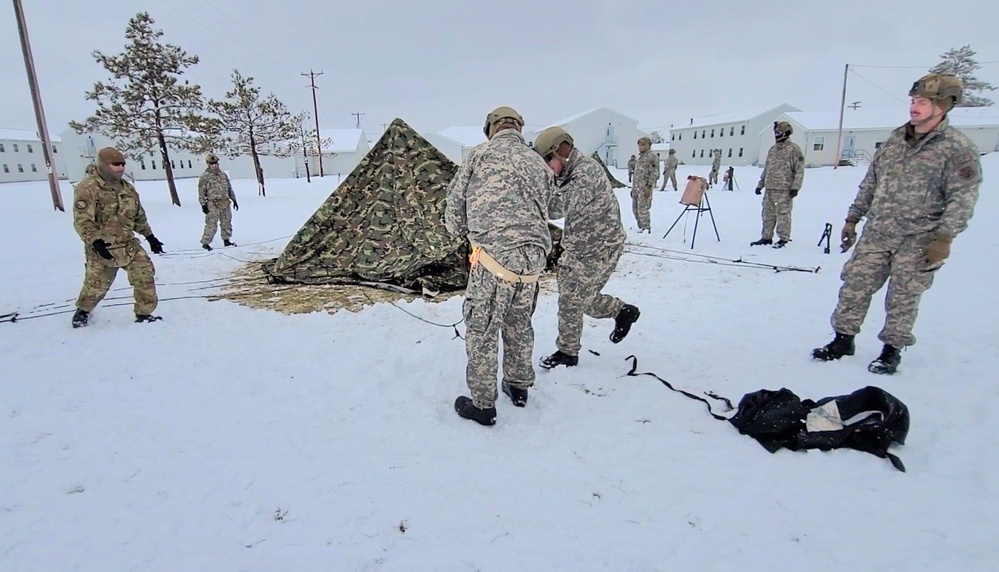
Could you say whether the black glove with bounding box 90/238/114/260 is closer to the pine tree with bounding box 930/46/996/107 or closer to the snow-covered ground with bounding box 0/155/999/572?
the snow-covered ground with bounding box 0/155/999/572

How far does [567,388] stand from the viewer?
10.5ft

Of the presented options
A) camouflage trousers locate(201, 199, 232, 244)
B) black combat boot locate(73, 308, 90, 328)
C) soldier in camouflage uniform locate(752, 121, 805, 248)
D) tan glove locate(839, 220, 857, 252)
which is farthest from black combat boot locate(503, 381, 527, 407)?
camouflage trousers locate(201, 199, 232, 244)

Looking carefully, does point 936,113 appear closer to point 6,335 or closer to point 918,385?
point 918,385

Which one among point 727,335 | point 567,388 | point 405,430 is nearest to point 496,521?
point 405,430

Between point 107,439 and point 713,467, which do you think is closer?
point 713,467

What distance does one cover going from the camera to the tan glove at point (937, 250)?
292cm

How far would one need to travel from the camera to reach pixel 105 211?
14.1 feet

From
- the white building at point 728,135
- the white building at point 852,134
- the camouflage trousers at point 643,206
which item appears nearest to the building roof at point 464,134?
the white building at point 728,135

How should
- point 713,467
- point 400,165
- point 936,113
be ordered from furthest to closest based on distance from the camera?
point 400,165
point 936,113
point 713,467

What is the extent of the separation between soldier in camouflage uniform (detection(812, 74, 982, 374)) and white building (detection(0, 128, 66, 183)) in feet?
169

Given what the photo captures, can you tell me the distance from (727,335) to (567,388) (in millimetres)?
1770

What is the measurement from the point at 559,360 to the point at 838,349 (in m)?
2.04

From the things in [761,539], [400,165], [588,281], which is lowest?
[761,539]

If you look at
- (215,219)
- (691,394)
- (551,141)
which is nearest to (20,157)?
(215,219)
